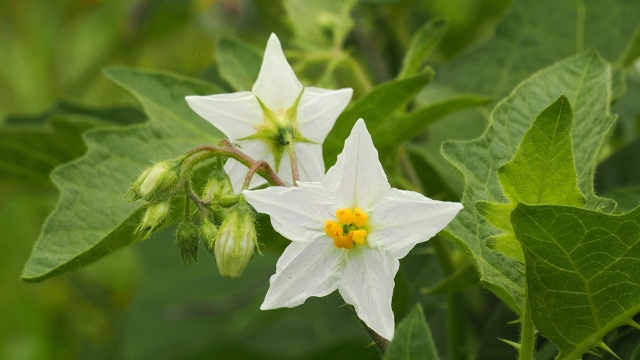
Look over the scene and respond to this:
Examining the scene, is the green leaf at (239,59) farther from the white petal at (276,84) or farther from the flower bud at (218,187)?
the flower bud at (218,187)

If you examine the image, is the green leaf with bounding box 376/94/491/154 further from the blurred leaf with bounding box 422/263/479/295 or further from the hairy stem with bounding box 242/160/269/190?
the hairy stem with bounding box 242/160/269/190

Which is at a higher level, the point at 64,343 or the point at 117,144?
the point at 117,144

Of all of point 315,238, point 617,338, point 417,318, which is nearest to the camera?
point 417,318

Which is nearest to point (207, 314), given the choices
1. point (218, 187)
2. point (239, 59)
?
point (239, 59)

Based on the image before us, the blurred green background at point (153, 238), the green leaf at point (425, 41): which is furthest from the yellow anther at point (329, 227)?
the blurred green background at point (153, 238)

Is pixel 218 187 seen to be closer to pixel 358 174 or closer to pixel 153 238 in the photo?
pixel 358 174

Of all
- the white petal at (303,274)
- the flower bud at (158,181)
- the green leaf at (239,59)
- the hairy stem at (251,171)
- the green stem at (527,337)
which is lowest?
the green stem at (527,337)

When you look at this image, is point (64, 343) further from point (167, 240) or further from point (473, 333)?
point (473, 333)

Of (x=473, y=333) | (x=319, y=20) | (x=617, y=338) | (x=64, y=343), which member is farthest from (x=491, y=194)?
(x=64, y=343)

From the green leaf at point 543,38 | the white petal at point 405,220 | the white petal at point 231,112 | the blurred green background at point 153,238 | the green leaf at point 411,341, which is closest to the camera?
the green leaf at point 411,341
